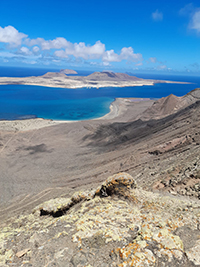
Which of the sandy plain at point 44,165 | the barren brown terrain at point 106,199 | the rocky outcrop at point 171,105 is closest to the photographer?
the barren brown terrain at point 106,199

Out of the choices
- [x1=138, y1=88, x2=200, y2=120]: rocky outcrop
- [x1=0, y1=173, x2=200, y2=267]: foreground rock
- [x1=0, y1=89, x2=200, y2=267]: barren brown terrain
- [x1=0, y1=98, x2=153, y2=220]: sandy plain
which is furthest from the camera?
[x1=138, y1=88, x2=200, y2=120]: rocky outcrop

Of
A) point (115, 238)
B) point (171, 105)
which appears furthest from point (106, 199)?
point (171, 105)

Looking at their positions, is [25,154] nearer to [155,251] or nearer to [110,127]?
[110,127]

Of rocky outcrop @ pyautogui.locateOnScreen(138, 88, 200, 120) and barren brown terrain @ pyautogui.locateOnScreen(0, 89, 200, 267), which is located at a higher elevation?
rocky outcrop @ pyautogui.locateOnScreen(138, 88, 200, 120)

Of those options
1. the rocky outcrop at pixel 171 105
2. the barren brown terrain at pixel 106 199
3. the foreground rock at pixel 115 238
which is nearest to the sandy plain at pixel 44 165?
the barren brown terrain at pixel 106 199

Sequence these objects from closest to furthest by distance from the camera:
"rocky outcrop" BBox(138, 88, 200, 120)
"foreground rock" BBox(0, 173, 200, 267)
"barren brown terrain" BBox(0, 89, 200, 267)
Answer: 1. "foreground rock" BBox(0, 173, 200, 267)
2. "barren brown terrain" BBox(0, 89, 200, 267)
3. "rocky outcrop" BBox(138, 88, 200, 120)

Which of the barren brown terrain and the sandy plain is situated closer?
the barren brown terrain

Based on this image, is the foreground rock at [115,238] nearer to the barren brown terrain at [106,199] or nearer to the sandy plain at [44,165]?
the barren brown terrain at [106,199]

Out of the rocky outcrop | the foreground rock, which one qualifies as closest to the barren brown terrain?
the foreground rock

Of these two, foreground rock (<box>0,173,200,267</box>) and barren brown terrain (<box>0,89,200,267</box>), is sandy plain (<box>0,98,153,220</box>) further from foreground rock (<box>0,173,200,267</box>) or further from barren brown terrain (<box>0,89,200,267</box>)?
foreground rock (<box>0,173,200,267</box>)
